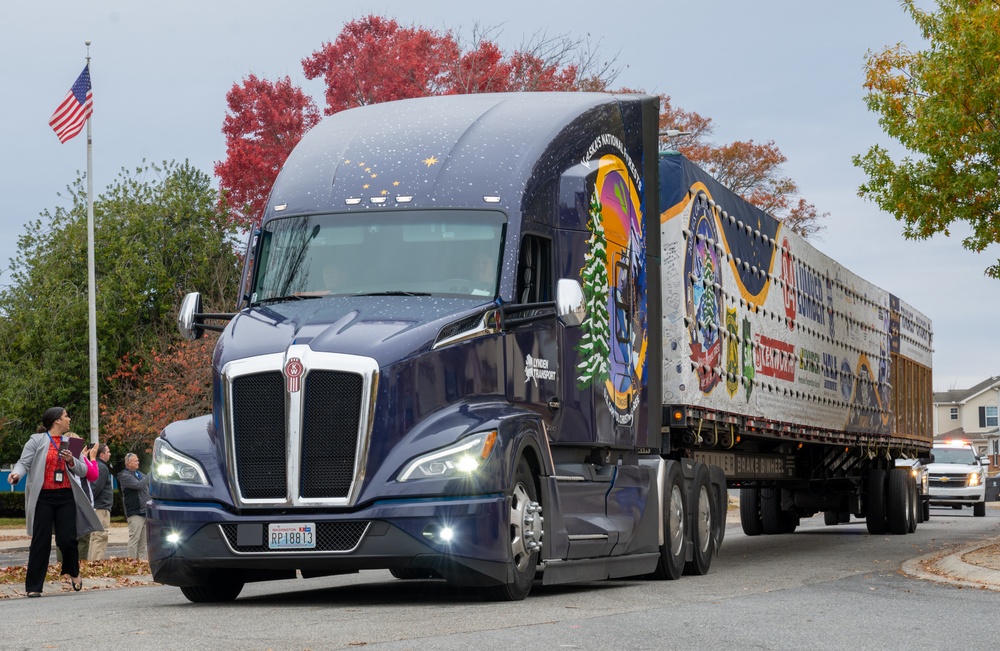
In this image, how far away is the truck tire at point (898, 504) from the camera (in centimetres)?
2747

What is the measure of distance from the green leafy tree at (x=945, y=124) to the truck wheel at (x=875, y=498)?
299 inches

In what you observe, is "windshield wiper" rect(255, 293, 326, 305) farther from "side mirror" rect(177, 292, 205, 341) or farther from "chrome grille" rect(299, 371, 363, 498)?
"chrome grille" rect(299, 371, 363, 498)

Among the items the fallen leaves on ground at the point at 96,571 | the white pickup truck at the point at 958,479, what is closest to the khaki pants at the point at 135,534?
the fallen leaves on ground at the point at 96,571

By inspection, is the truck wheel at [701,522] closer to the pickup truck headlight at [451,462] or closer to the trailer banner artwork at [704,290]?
the trailer banner artwork at [704,290]

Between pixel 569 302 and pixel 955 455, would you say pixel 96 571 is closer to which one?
pixel 569 302

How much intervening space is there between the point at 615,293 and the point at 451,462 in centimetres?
345

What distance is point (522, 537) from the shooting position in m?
11.4

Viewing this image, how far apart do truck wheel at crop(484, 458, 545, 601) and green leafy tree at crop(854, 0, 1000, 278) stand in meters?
9.81

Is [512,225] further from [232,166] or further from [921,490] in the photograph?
[232,166]

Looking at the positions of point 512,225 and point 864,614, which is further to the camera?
point 512,225

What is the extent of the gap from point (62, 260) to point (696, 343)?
32.7 meters

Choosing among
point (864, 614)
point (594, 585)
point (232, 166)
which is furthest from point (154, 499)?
point (232, 166)

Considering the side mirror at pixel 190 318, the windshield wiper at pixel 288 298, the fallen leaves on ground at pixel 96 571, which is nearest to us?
the windshield wiper at pixel 288 298

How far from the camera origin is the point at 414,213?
12.2 m
